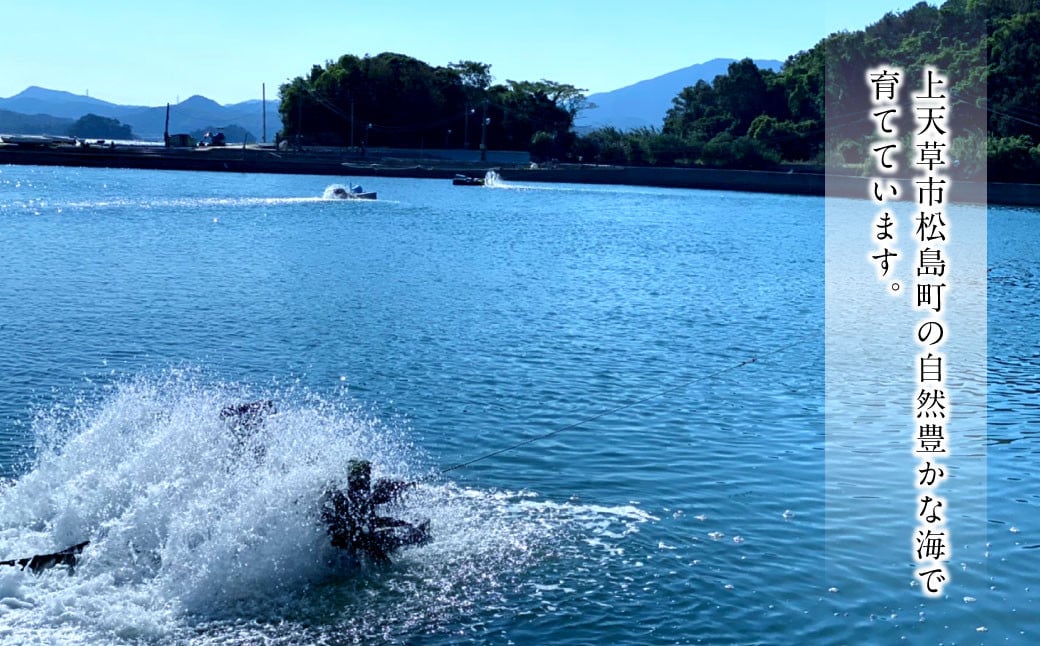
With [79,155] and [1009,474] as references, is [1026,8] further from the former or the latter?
[1009,474]

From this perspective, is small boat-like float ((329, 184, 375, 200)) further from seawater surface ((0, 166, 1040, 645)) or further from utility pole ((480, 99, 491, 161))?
utility pole ((480, 99, 491, 161))

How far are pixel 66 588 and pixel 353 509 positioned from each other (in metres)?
2.64

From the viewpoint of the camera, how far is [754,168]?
120 metres

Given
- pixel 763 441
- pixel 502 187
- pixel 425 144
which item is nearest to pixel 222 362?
pixel 763 441

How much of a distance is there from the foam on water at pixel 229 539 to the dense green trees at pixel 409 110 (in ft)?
375

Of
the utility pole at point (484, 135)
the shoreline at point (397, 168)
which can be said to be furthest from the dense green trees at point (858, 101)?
the utility pole at point (484, 135)

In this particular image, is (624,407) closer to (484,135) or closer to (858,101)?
(858,101)

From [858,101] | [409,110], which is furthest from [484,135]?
[858,101]

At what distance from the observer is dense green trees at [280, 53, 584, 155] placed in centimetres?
12781

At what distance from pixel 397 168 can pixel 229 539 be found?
105160 mm

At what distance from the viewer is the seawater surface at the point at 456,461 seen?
10.2 m

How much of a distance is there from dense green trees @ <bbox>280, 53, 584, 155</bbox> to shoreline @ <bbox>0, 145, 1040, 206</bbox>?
29.1ft

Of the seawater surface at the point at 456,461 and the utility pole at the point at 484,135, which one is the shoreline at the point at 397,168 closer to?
the utility pole at the point at 484,135

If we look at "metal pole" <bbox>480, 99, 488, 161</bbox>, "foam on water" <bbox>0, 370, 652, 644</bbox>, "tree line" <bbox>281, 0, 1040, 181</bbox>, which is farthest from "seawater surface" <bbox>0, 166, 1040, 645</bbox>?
"metal pole" <bbox>480, 99, 488, 161</bbox>
